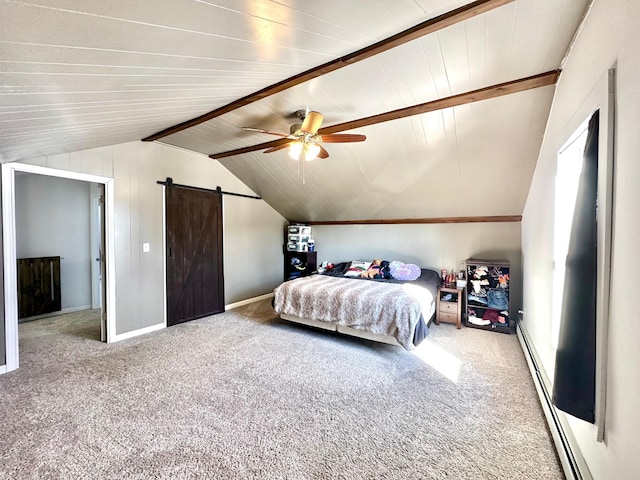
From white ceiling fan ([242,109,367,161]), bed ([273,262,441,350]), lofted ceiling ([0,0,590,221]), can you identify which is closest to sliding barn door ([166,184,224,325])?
lofted ceiling ([0,0,590,221])

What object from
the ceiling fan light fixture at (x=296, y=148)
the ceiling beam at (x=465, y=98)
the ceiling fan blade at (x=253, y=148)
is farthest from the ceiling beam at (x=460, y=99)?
the ceiling fan blade at (x=253, y=148)

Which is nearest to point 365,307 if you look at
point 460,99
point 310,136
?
point 310,136

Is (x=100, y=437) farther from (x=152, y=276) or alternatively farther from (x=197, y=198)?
(x=197, y=198)

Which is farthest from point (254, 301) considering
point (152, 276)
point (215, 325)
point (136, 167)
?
point (136, 167)

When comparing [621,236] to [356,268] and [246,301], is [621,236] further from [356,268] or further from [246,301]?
[246,301]

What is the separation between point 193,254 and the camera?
4402mm

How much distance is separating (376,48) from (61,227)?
580 centimetres

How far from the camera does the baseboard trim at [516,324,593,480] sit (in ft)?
4.62

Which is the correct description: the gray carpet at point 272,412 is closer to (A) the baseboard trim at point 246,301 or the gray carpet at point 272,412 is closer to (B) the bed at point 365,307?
(B) the bed at point 365,307

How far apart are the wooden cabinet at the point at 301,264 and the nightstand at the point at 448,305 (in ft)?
8.71

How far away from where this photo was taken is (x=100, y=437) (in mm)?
1846

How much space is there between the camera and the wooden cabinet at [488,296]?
376 centimetres

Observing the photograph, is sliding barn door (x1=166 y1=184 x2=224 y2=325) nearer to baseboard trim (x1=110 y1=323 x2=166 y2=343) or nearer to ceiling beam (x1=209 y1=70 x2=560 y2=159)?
baseboard trim (x1=110 y1=323 x2=166 y2=343)

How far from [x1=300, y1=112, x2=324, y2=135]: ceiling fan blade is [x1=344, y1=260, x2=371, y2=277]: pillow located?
109 inches
